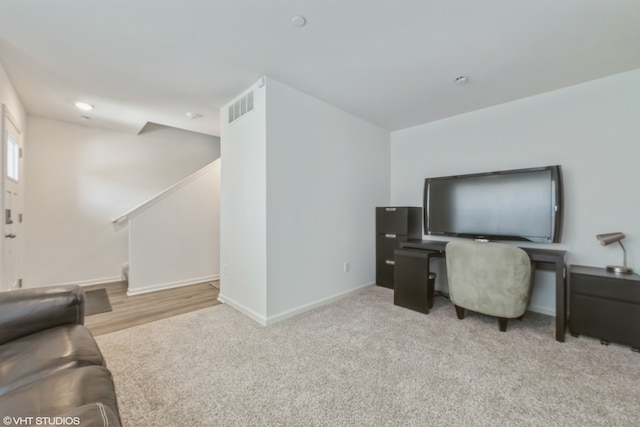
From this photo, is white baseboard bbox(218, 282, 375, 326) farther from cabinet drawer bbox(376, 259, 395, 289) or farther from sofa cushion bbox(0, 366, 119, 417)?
sofa cushion bbox(0, 366, 119, 417)

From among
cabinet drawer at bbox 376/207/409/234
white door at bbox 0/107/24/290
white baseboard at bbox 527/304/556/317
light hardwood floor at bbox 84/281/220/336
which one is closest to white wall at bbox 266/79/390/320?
cabinet drawer at bbox 376/207/409/234

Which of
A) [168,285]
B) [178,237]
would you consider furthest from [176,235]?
[168,285]

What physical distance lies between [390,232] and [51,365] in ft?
10.9

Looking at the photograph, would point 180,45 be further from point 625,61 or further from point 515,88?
point 625,61

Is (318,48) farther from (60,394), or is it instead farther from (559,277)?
(559,277)

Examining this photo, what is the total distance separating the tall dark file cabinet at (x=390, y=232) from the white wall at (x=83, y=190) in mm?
3840

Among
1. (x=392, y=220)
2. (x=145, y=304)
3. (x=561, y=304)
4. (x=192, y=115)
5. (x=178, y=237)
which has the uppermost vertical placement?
(x=192, y=115)

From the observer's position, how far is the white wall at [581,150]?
2.43 meters

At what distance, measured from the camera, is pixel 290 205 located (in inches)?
109

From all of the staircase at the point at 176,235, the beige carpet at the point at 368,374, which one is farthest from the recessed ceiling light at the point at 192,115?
the beige carpet at the point at 368,374

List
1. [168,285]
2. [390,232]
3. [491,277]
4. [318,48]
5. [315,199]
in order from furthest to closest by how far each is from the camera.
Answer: [168,285], [390,232], [315,199], [491,277], [318,48]

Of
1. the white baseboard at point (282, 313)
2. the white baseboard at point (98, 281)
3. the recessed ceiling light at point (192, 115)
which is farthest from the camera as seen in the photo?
the white baseboard at point (98, 281)

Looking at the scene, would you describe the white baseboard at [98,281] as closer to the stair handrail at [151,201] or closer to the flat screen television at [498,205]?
the stair handrail at [151,201]

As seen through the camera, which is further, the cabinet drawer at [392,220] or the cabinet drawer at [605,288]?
the cabinet drawer at [392,220]
